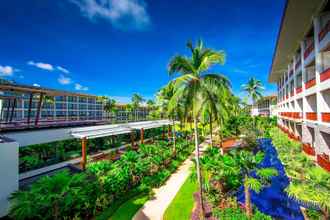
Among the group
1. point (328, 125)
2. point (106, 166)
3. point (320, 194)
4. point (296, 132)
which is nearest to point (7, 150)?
point (106, 166)

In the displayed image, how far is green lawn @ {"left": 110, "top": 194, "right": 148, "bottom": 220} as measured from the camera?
9359 millimetres

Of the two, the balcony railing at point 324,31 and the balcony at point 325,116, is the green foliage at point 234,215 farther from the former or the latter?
the balcony railing at point 324,31

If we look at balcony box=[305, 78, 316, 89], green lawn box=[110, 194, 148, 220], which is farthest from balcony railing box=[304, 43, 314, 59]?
green lawn box=[110, 194, 148, 220]

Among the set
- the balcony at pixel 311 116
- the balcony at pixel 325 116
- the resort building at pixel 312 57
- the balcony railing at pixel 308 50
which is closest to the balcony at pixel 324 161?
the resort building at pixel 312 57

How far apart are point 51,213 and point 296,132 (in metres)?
30.5

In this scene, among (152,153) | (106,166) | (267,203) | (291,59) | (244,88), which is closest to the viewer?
(267,203)

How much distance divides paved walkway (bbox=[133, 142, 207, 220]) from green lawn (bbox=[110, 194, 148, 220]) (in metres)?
0.28

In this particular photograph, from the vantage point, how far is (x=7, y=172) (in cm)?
864

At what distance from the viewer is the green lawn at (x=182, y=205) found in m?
9.27

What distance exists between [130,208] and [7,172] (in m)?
6.55

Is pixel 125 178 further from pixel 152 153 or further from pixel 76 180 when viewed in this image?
pixel 152 153

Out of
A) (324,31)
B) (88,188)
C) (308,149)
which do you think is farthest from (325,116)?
(88,188)

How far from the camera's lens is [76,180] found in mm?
8719

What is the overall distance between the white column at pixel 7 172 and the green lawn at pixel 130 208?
16.9ft
